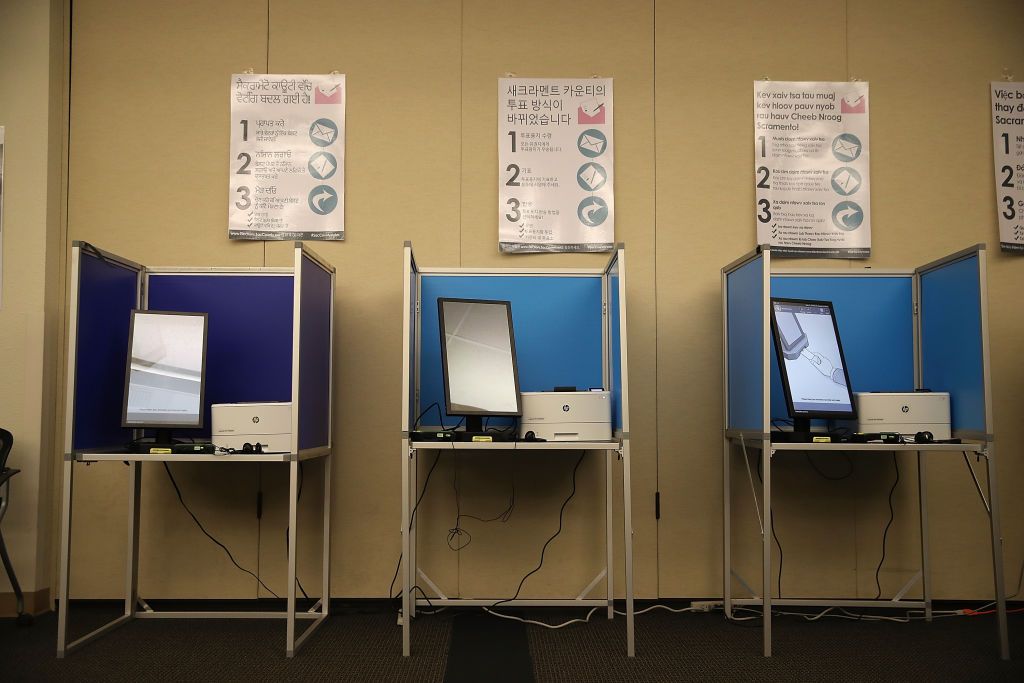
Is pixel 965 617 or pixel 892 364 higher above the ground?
pixel 892 364

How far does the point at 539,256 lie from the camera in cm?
346

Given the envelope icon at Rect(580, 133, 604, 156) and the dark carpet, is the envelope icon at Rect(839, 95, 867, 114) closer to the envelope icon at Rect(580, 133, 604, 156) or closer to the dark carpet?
the envelope icon at Rect(580, 133, 604, 156)

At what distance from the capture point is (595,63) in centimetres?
353

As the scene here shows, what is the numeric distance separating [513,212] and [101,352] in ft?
5.79

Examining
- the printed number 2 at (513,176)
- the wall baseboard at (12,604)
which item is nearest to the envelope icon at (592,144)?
the printed number 2 at (513,176)

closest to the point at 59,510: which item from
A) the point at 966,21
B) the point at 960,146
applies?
the point at 960,146

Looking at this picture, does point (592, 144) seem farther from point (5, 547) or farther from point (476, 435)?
point (5, 547)

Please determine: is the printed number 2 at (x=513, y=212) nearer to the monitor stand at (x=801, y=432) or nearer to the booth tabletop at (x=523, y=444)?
the booth tabletop at (x=523, y=444)

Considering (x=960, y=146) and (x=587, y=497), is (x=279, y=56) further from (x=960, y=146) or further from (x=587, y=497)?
(x=960, y=146)

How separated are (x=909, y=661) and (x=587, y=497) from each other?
134 centimetres

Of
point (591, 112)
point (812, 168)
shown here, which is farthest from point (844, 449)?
point (591, 112)

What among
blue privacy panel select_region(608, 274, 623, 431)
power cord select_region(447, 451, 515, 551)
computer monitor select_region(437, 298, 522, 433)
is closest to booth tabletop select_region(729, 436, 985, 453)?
blue privacy panel select_region(608, 274, 623, 431)

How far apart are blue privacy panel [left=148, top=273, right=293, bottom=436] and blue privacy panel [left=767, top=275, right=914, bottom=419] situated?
2251 mm

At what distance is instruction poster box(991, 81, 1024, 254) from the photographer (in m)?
3.51
